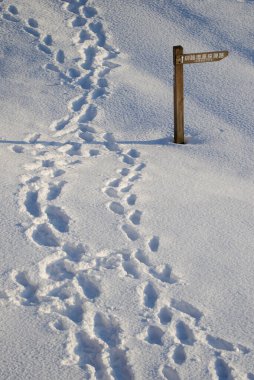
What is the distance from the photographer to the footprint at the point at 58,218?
4.20 metres

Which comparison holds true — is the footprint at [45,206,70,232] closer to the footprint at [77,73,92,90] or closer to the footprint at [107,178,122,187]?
the footprint at [107,178,122,187]

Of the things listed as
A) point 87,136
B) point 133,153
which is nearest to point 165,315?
point 133,153

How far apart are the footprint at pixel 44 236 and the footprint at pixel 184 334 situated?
116 cm

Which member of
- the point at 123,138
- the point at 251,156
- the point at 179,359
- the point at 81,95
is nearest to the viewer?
the point at 179,359

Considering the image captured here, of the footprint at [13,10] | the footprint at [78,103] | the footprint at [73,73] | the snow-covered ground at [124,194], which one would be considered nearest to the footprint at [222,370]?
the snow-covered ground at [124,194]

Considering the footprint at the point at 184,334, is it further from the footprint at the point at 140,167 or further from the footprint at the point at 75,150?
the footprint at the point at 75,150

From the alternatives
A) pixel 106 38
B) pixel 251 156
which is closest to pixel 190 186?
pixel 251 156

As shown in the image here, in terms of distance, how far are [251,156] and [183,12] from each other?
3636 mm

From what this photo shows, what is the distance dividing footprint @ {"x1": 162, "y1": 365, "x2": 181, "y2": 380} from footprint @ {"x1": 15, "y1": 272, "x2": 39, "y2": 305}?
0.94 metres

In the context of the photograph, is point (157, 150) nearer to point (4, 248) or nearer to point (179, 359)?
point (4, 248)

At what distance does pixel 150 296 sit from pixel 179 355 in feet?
1.72

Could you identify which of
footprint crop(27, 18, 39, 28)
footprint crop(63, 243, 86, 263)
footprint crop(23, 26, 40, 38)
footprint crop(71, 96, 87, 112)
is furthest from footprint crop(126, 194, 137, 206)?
footprint crop(27, 18, 39, 28)

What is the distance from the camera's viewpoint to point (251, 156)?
5.38 meters

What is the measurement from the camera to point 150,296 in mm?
3521
